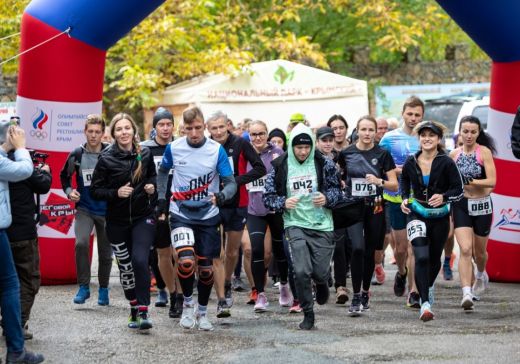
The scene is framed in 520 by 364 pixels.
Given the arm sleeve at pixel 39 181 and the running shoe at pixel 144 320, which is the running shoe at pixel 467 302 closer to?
the running shoe at pixel 144 320

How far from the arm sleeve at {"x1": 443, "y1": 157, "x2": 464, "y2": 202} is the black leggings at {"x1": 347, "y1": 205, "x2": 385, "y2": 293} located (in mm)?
955

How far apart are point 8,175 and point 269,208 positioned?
8.64 feet

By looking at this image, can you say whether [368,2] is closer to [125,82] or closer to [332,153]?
[125,82]

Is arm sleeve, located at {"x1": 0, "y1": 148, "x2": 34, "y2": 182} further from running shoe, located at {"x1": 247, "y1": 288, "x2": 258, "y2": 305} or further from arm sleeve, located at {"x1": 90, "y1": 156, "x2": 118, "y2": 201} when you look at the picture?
running shoe, located at {"x1": 247, "y1": 288, "x2": 258, "y2": 305}

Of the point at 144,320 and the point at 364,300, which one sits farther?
the point at 364,300

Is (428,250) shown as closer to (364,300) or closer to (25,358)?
(364,300)

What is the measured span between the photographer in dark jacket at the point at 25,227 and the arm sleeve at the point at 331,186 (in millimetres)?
2391

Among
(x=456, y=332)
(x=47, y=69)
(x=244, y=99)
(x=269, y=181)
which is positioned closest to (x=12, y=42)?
(x=244, y=99)

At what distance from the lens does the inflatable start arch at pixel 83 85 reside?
A: 39.6 ft

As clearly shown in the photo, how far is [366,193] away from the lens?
10.9m

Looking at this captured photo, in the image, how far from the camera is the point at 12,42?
66.6 ft

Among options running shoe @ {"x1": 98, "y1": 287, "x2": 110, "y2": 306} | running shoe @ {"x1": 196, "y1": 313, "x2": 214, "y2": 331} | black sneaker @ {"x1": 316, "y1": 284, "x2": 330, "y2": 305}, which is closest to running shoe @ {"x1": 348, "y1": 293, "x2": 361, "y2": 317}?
black sneaker @ {"x1": 316, "y1": 284, "x2": 330, "y2": 305}

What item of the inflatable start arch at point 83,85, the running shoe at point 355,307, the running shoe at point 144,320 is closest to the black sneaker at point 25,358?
the running shoe at point 144,320

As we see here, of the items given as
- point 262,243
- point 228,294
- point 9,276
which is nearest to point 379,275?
point 262,243
